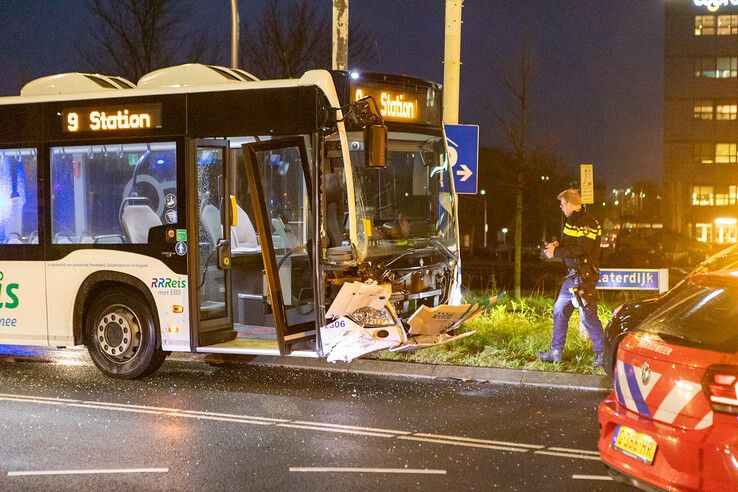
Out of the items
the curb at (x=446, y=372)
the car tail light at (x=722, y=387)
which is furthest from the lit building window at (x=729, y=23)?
the car tail light at (x=722, y=387)

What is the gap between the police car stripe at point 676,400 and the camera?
473cm

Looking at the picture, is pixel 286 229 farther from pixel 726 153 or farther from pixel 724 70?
pixel 724 70

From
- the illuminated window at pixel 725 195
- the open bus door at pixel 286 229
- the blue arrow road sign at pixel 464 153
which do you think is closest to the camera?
the open bus door at pixel 286 229

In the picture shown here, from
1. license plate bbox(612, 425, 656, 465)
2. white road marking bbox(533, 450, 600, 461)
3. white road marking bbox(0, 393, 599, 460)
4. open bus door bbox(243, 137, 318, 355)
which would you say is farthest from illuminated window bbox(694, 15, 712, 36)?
license plate bbox(612, 425, 656, 465)

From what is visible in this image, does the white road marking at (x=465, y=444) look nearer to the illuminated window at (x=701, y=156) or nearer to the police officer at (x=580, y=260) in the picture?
the police officer at (x=580, y=260)

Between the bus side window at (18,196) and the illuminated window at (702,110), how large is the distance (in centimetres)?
6459

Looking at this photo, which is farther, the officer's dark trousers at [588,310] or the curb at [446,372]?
the officer's dark trousers at [588,310]

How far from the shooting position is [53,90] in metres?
10.8

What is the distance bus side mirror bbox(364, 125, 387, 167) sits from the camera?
28.9 feet

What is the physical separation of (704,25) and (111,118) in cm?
6519

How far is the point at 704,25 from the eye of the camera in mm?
67188

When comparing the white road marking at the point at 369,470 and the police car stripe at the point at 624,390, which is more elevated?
the police car stripe at the point at 624,390

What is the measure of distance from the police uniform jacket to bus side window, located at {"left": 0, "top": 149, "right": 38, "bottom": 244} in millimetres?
5933

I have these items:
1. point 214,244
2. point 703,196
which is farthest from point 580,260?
point 703,196
